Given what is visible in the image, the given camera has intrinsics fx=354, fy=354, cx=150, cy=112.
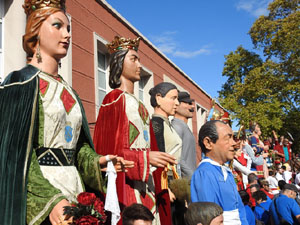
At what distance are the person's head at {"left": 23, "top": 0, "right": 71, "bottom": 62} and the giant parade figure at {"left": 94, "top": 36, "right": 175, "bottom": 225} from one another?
0.88 m

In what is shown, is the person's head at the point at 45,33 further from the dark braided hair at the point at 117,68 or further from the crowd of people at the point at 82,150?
the dark braided hair at the point at 117,68

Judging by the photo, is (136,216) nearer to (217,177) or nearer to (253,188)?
(217,177)

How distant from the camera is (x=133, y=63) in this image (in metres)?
3.53

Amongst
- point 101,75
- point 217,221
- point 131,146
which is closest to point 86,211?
point 131,146

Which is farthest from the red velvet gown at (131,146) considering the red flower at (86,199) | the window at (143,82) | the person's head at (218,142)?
the window at (143,82)

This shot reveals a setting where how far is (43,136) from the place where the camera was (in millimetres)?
2219

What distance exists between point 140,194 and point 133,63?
1.29m

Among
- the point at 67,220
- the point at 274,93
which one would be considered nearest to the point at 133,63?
the point at 67,220

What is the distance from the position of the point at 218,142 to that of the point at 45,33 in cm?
200

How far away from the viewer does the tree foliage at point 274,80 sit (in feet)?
62.7

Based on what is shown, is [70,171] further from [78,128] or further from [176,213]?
[176,213]

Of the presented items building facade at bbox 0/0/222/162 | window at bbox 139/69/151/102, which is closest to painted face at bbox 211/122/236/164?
building facade at bbox 0/0/222/162

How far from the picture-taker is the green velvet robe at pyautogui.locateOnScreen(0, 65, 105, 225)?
75.3 inches

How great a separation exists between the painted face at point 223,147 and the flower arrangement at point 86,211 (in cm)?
180
